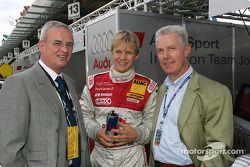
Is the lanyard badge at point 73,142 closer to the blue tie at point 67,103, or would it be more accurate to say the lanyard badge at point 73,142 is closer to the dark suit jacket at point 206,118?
the blue tie at point 67,103

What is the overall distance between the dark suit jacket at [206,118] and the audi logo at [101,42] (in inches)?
96.8

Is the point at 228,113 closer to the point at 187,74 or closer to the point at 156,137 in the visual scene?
the point at 187,74

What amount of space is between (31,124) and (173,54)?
1007 mm

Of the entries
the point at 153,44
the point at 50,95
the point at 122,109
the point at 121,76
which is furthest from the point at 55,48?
the point at 153,44

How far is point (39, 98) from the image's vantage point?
198cm

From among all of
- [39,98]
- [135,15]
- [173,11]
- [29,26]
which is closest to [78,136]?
[39,98]

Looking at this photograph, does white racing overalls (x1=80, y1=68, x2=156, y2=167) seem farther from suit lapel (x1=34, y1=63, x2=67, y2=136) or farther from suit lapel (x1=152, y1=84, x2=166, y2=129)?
suit lapel (x1=34, y1=63, x2=67, y2=136)

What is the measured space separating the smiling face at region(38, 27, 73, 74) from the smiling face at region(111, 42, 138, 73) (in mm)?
412

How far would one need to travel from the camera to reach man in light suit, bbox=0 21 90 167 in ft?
6.10

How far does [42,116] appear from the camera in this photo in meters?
1.95

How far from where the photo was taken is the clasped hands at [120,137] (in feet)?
7.53

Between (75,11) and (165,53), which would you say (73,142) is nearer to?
(165,53)

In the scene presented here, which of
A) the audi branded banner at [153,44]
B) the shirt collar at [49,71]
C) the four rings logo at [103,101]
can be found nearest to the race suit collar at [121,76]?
the four rings logo at [103,101]

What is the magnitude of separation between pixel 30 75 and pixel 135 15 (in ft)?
8.26
